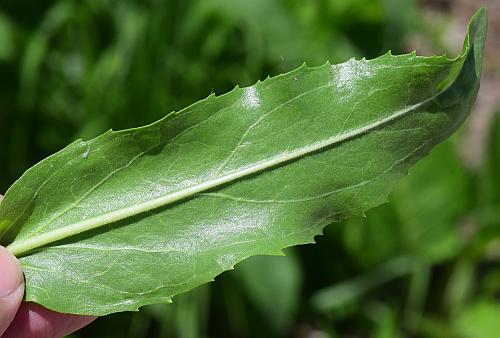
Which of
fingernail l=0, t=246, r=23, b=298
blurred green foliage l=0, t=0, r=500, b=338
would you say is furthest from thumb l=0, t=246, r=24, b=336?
blurred green foliage l=0, t=0, r=500, b=338

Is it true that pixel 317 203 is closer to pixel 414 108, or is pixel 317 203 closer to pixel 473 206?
pixel 414 108

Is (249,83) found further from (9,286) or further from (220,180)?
(9,286)

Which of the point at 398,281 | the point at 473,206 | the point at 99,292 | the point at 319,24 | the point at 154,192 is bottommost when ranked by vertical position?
the point at 99,292

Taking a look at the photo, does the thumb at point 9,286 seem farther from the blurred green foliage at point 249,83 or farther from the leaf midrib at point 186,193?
the blurred green foliage at point 249,83

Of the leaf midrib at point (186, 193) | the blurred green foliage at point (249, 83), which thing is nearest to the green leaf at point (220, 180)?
the leaf midrib at point (186, 193)

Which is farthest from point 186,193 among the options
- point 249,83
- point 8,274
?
point 249,83

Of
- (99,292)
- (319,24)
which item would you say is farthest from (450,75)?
(319,24)
